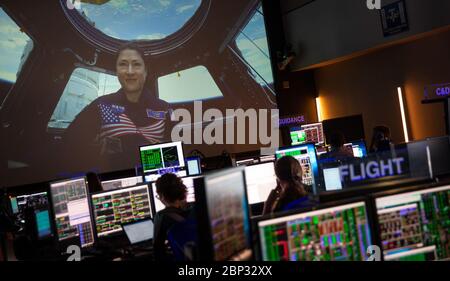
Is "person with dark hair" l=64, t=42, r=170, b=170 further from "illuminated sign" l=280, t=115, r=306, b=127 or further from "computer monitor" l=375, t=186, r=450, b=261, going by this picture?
"computer monitor" l=375, t=186, r=450, b=261

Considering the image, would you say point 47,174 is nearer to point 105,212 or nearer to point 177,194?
point 105,212

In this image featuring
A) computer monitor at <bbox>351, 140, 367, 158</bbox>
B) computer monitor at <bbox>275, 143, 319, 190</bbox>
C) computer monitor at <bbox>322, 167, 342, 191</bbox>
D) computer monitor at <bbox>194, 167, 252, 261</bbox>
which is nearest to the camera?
computer monitor at <bbox>194, 167, 252, 261</bbox>

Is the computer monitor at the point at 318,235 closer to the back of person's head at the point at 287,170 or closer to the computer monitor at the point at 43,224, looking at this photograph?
the back of person's head at the point at 287,170

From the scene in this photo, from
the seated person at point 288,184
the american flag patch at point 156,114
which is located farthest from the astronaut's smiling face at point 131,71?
the seated person at point 288,184

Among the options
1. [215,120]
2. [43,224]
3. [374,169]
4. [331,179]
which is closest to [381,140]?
→ [331,179]

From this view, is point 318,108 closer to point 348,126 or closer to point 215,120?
point 348,126

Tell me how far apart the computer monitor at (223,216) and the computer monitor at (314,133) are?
28.1 feet

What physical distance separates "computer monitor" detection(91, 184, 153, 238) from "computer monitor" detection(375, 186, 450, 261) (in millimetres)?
2808

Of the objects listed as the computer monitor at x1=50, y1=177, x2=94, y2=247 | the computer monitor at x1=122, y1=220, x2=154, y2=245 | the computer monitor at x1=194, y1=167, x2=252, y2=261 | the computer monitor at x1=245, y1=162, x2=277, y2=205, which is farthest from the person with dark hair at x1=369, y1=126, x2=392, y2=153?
the computer monitor at x1=194, y1=167, x2=252, y2=261

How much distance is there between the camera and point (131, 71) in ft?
32.7

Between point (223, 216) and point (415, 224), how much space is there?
892mm

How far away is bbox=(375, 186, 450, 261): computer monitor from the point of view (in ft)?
8.11

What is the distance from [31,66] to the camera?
8945 millimetres
